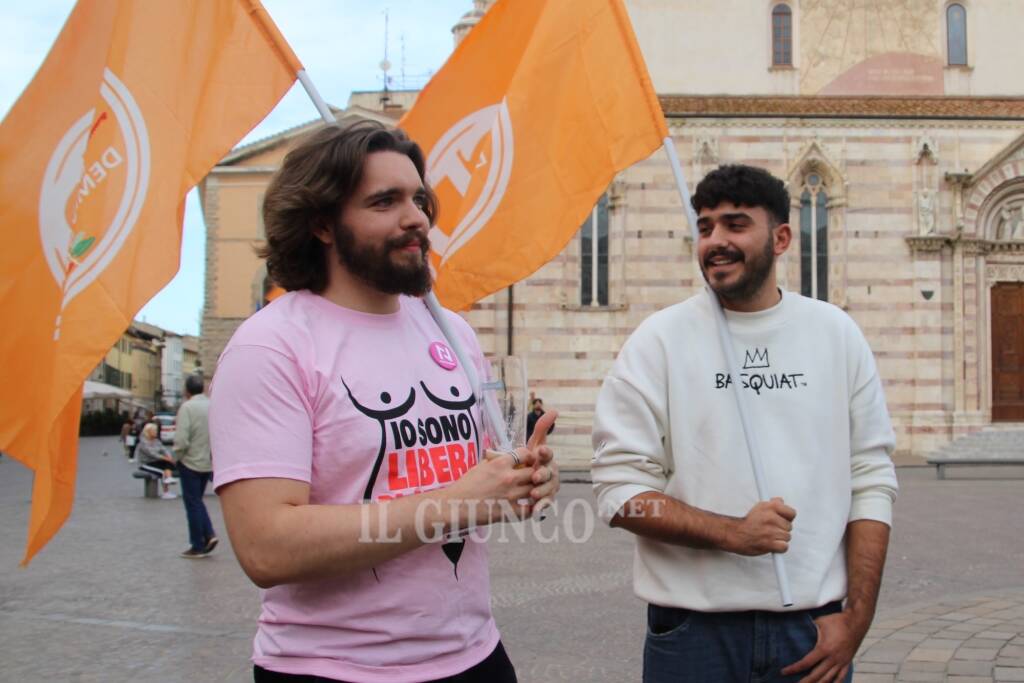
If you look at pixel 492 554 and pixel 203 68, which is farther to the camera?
pixel 492 554

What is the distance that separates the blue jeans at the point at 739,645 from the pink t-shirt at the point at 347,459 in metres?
0.66

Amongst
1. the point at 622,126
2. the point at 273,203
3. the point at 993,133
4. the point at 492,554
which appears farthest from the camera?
the point at 993,133

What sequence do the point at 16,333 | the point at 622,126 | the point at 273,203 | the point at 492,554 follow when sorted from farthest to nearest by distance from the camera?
the point at 492,554
the point at 622,126
the point at 16,333
the point at 273,203

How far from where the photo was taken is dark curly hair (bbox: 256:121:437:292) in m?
2.53

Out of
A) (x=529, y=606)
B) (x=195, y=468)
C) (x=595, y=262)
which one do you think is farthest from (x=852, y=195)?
A: (x=529, y=606)

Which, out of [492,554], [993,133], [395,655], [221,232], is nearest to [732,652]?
[395,655]

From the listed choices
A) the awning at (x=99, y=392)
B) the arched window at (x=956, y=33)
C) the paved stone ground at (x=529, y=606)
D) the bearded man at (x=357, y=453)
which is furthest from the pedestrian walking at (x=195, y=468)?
the awning at (x=99, y=392)

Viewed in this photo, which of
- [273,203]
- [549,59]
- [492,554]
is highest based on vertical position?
[549,59]

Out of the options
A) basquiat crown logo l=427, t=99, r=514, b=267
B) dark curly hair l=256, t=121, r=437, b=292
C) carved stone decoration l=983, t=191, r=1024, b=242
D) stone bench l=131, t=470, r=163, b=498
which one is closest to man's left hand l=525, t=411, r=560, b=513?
dark curly hair l=256, t=121, r=437, b=292

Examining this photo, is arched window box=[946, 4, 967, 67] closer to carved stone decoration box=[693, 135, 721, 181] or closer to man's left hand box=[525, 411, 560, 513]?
carved stone decoration box=[693, 135, 721, 181]

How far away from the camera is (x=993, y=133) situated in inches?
1093

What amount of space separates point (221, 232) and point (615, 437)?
36.8 m

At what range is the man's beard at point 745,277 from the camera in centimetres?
310

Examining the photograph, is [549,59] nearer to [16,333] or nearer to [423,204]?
[423,204]
